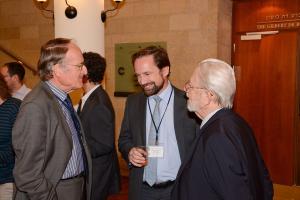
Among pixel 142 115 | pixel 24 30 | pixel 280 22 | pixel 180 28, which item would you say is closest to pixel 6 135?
pixel 142 115

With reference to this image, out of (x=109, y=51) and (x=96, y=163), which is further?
(x=109, y=51)

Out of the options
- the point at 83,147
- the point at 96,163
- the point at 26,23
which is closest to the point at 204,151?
the point at 83,147

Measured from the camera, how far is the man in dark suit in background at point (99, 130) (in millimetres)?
2619

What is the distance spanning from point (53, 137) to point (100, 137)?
0.80m

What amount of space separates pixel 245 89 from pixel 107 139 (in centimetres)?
317

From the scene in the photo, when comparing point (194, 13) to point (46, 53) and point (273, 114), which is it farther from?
point (46, 53)

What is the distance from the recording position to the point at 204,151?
5.27 ft

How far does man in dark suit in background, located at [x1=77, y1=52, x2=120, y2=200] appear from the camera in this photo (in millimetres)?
2619

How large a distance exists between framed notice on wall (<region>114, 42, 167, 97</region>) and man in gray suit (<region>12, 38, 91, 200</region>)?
12.2 ft

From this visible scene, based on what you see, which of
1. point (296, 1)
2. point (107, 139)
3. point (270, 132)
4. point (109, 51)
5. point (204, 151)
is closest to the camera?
point (204, 151)

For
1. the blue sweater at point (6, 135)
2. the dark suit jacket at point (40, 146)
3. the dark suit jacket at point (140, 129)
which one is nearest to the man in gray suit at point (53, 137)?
the dark suit jacket at point (40, 146)

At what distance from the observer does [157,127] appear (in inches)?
92.0

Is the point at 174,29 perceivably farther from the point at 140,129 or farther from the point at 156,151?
the point at 156,151

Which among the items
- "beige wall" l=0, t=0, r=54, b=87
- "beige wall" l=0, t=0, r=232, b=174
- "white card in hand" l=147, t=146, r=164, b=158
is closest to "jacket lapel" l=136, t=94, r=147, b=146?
"white card in hand" l=147, t=146, r=164, b=158
